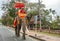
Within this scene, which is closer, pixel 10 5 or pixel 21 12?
pixel 21 12

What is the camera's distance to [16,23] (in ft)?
80.4

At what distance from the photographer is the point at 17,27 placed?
24422 mm

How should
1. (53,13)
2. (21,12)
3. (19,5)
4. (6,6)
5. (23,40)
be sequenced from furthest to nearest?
(6,6) → (53,13) → (19,5) → (21,12) → (23,40)

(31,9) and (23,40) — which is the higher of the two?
(31,9)

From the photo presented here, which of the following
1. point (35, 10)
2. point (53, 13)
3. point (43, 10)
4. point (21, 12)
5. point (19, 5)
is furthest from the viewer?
point (53, 13)

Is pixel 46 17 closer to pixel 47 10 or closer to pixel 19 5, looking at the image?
pixel 47 10

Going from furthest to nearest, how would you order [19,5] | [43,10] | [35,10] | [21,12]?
[43,10]
[35,10]
[19,5]
[21,12]

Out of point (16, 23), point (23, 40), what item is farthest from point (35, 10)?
point (23, 40)

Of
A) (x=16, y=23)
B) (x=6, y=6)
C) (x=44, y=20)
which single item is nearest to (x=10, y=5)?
(x=6, y=6)

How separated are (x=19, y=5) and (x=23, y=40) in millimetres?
5018

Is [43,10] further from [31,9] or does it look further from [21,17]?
[21,17]

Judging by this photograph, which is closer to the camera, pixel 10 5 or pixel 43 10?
pixel 43 10

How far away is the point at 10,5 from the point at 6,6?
118 inches

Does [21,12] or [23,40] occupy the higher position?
[21,12]
